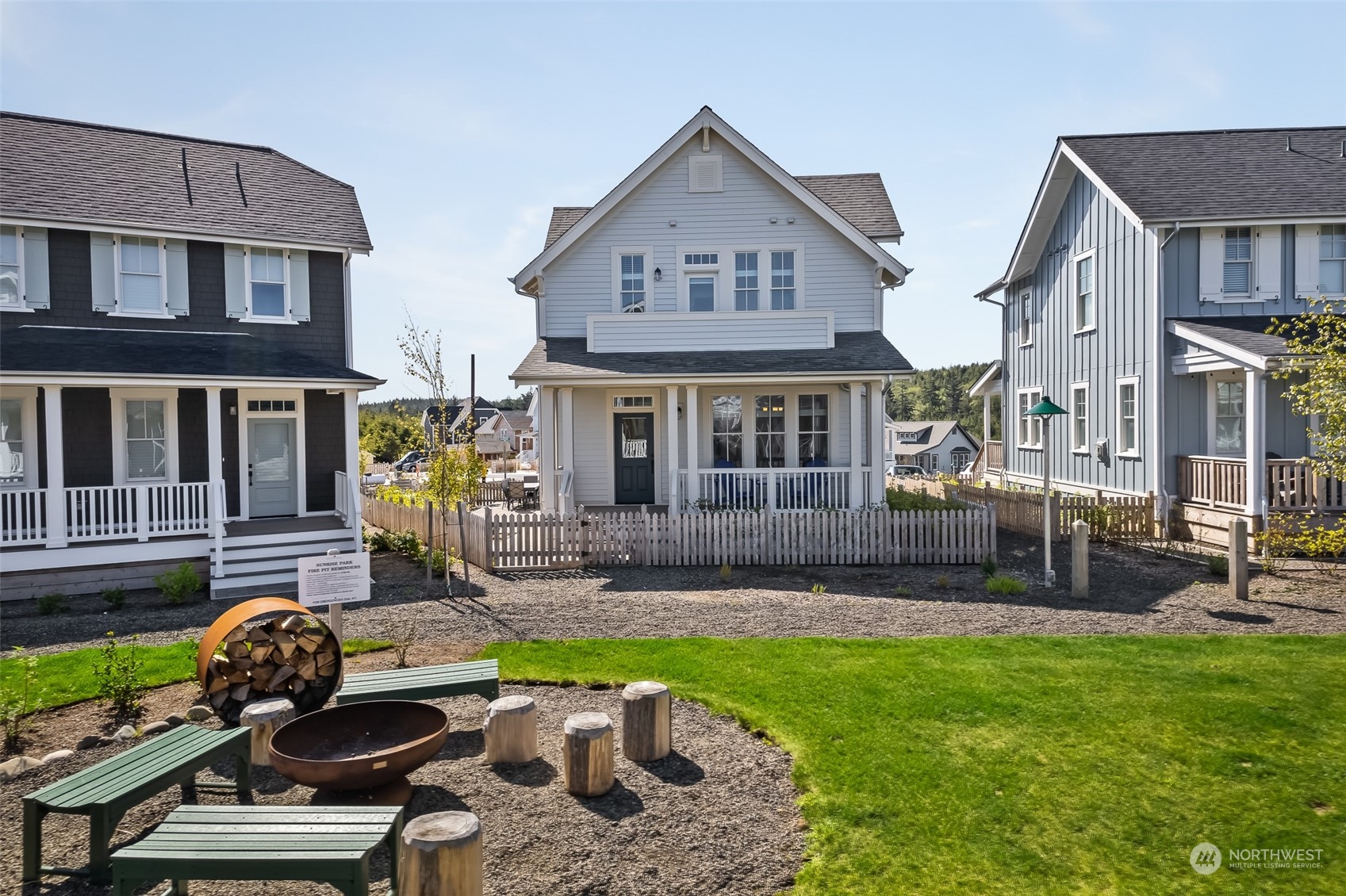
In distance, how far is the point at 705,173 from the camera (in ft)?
60.6

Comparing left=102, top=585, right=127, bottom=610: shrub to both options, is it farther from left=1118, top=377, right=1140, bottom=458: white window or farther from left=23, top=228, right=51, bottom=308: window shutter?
left=1118, top=377, right=1140, bottom=458: white window

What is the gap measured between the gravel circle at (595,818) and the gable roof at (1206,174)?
55.7 ft

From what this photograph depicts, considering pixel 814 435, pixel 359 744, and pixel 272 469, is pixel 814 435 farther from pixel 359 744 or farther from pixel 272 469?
pixel 359 744

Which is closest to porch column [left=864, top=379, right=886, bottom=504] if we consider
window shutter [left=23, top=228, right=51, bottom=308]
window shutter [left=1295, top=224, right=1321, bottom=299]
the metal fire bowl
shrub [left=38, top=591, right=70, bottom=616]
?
window shutter [left=1295, top=224, right=1321, bottom=299]

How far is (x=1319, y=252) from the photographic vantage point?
17766 mm

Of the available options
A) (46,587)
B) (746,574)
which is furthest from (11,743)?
(746,574)

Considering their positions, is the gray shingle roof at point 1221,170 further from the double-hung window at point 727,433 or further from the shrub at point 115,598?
the shrub at point 115,598

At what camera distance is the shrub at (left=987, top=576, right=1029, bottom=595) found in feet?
40.0

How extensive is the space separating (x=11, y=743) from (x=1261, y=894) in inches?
353

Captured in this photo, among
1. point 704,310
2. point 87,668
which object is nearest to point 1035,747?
point 87,668

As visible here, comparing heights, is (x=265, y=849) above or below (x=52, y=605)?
above

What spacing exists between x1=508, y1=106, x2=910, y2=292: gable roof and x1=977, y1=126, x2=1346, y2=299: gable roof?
19.6 feet

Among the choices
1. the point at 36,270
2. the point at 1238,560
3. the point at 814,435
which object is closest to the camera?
the point at 1238,560

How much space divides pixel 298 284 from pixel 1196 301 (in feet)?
65.7
